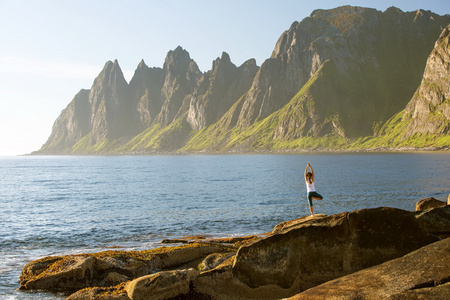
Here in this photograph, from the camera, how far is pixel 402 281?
10.0 metres

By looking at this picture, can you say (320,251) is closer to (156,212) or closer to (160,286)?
(160,286)

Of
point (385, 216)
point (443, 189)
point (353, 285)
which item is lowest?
point (443, 189)

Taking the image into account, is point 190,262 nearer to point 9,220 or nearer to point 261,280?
point 261,280

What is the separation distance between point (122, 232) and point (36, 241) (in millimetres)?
6825

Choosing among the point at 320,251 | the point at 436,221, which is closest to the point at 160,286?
the point at 320,251

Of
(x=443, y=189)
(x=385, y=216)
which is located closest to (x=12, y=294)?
(x=385, y=216)

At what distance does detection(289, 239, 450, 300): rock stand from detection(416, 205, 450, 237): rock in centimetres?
270

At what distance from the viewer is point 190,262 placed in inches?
794

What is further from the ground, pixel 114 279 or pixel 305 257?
pixel 305 257

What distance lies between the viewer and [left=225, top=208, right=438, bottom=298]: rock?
43.9 feet

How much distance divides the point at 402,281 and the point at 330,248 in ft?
12.1

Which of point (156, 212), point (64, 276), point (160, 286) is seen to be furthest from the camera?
point (156, 212)

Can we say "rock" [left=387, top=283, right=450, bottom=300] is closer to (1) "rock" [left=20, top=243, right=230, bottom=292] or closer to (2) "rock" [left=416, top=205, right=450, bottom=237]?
Result: (2) "rock" [left=416, top=205, right=450, bottom=237]

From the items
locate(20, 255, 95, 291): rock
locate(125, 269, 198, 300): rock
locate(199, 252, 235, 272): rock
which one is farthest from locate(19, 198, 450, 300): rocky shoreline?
locate(199, 252, 235, 272): rock
